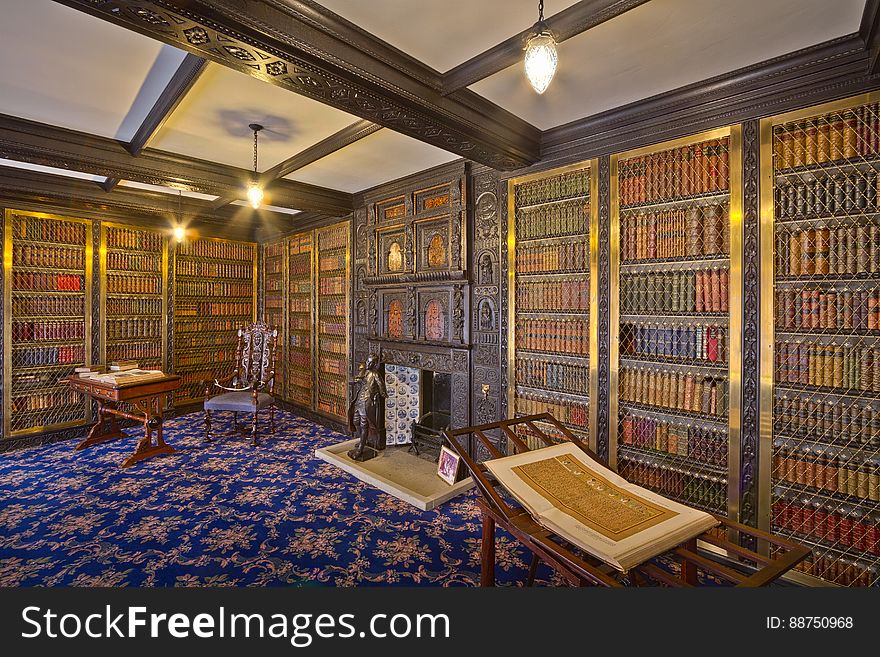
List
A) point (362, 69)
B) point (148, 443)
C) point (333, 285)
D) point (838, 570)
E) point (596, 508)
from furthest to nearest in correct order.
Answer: point (333, 285) < point (148, 443) < point (838, 570) < point (362, 69) < point (596, 508)

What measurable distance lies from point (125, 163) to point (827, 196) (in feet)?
17.4

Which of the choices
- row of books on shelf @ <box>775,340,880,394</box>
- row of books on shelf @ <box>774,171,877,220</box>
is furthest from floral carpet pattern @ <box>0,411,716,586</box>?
row of books on shelf @ <box>774,171,877,220</box>

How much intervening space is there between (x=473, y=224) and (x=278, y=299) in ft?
13.7

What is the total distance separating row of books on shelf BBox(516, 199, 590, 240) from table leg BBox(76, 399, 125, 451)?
514cm

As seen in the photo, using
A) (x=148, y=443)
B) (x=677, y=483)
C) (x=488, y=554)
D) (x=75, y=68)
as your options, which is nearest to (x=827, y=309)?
(x=677, y=483)

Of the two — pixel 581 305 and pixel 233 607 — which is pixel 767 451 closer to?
pixel 581 305

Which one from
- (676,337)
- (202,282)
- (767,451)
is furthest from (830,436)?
(202,282)

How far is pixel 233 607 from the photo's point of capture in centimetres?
152

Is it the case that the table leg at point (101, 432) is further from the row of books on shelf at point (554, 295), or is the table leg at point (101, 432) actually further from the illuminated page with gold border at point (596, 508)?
the illuminated page with gold border at point (596, 508)

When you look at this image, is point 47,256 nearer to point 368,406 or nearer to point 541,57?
point 368,406

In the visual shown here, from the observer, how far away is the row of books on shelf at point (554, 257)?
11.3 feet

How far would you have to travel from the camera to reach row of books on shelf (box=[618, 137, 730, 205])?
9.27 feet

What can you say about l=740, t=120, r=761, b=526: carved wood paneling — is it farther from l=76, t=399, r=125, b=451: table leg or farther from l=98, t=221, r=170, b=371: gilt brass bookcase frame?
l=98, t=221, r=170, b=371: gilt brass bookcase frame

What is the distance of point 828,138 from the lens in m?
2.48
